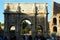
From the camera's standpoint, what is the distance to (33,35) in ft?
218

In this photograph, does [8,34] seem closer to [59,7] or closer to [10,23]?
[10,23]

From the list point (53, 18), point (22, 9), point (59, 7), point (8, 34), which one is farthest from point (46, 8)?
point (59, 7)

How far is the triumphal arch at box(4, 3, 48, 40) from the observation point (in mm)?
67019

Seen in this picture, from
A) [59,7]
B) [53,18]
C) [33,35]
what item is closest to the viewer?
[33,35]

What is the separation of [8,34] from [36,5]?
30.1 ft

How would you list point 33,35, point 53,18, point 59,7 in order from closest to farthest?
1. point 33,35
2. point 53,18
3. point 59,7

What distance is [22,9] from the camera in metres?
67.8

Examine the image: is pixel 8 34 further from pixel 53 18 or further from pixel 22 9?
pixel 53 18

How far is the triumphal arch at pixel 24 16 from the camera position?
67019 mm

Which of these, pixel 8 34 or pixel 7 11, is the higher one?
pixel 7 11

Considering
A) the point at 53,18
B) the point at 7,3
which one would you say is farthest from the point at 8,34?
the point at 53,18

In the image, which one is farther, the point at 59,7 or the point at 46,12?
the point at 59,7

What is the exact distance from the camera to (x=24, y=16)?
67.4 meters

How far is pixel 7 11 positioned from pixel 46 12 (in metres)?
8.85
